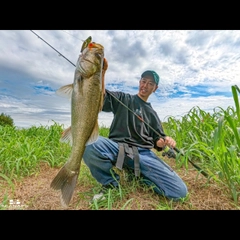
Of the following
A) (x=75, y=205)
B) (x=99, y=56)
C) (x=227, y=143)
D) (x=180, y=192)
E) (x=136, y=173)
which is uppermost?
(x=99, y=56)

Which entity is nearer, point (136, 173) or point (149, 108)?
point (136, 173)

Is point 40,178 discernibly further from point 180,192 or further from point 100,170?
point 180,192

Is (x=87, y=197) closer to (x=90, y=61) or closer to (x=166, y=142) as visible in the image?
(x=166, y=142)

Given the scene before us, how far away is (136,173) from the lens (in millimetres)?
1722

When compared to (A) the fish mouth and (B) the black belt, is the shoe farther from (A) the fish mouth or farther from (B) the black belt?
(A) the fish mouth

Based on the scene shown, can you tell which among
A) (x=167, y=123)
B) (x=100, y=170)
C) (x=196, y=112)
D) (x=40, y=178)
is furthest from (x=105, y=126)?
(x=100, y=170)

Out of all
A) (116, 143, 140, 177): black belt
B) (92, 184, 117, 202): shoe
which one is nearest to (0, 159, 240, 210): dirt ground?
(92, 184, 117, 202): shoe

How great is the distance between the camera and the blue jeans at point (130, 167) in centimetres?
170

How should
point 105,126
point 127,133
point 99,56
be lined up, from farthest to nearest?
point 105,126 < point 127,133 < point 99,56

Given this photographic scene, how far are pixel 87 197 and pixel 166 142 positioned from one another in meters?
0.75

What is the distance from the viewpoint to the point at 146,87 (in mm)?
2043

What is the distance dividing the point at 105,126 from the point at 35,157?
1.95 metres

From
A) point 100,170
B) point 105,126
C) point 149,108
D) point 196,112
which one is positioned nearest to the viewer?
point 100,170

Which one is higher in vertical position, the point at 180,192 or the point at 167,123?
the point at 167,123
